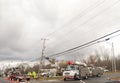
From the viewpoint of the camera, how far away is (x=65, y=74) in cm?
3878

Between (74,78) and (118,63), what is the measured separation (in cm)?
8734

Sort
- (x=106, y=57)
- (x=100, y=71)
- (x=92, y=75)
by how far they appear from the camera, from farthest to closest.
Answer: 1. (x=106, y=57)
2. (x=100, y=71)
3. (x=92, y=75)

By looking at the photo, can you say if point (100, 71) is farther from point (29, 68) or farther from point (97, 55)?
point (29, 68)

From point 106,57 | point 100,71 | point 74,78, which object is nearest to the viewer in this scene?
point 74,78

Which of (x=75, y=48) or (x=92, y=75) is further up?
(x=75, y=48)

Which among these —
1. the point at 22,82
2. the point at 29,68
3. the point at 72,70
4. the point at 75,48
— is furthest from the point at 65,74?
the point at 29,68

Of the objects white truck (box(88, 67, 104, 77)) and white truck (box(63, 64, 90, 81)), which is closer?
white truck (box(63, 64, 90, 81))

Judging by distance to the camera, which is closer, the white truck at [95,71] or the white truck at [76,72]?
the white truck at [76,72]

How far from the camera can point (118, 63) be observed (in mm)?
120375

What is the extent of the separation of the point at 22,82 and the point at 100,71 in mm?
17803

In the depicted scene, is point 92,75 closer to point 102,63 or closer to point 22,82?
point 22,82

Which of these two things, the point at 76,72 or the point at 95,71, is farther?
the point at 95,71

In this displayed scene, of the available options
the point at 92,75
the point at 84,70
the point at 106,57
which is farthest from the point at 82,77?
the point at 106,57

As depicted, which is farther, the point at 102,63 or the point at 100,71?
the point at 102,63
